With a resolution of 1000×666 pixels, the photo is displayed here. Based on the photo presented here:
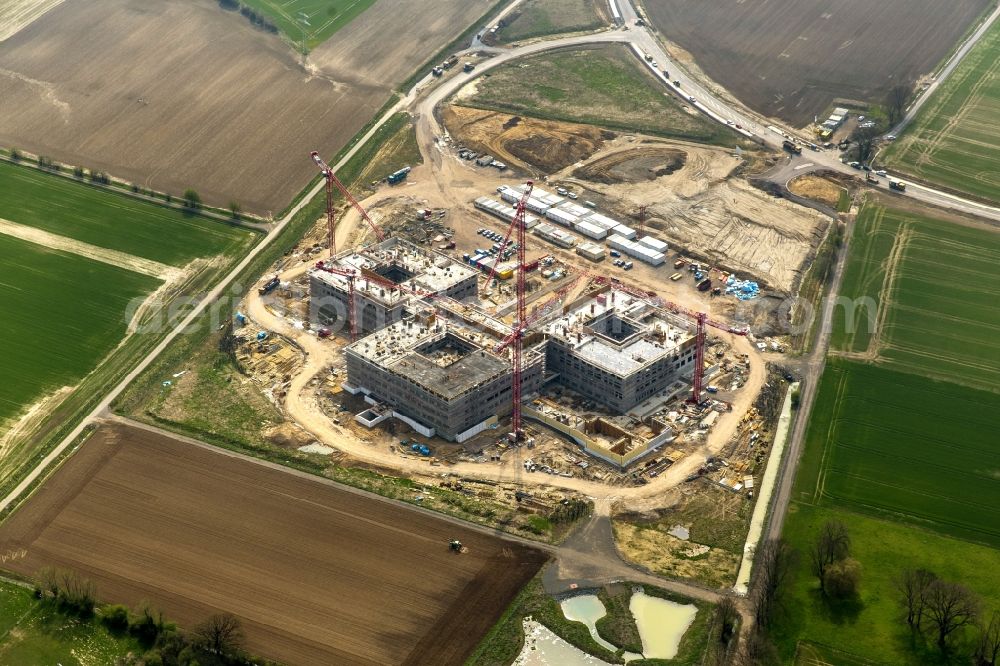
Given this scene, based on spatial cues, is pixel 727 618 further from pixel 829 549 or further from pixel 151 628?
pixel 151 628

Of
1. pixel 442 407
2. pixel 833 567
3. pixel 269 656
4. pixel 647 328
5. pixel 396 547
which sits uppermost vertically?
pixel 647 328

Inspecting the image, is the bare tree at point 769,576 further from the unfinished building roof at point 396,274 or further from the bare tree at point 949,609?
the unfinished building roof at point 396,274

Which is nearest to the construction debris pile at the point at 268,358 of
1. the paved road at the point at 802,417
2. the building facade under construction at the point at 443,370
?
the building facade under construction at the point at 443,370

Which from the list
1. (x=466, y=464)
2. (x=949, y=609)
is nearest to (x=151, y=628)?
(x=466, y=464)

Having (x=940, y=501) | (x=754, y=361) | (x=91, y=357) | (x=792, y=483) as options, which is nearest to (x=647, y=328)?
(x=754, y=361)

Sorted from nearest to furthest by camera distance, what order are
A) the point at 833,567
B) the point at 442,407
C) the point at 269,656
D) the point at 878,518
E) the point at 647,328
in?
the point at 269,656 < the point at 833,567 < the point at 878,518 < the point at 442,407 < the point at 647,328

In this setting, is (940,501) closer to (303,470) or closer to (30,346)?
(303,470)
